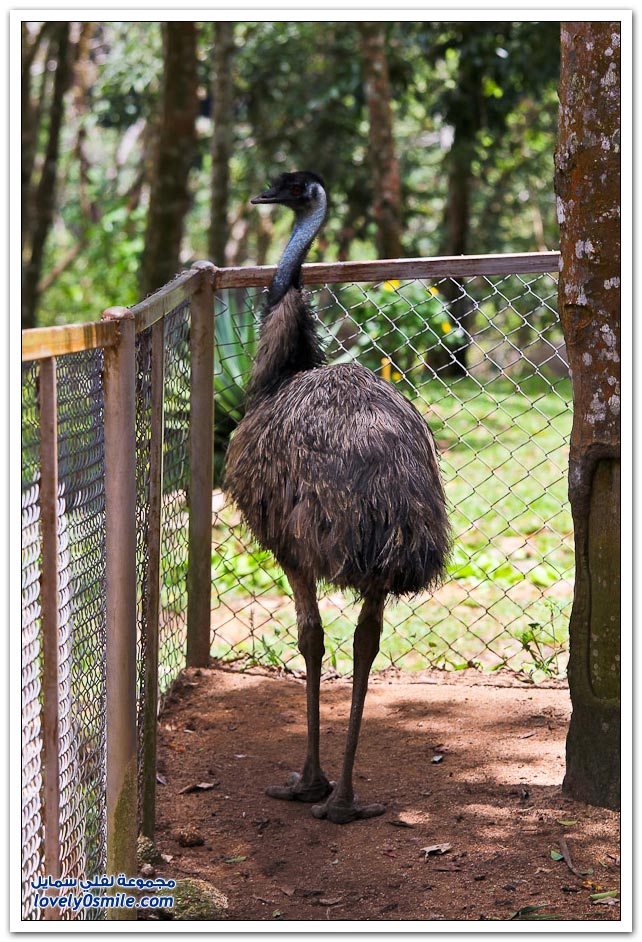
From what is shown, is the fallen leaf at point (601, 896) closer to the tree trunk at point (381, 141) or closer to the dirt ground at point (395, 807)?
the dirt ground at point (395, 807)

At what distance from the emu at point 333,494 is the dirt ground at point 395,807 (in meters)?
0.18

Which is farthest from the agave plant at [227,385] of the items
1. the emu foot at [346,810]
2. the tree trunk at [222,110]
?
the tree trunk at [222,110]

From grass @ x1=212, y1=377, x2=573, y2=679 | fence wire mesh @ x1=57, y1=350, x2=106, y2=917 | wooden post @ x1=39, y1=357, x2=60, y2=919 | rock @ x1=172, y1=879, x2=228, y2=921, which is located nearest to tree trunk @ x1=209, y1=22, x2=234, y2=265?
grass @ x1=212, y1=377, x2=573, y2=679

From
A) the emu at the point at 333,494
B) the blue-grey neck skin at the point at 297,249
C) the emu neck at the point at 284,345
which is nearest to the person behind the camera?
the emu at the point at 333,494

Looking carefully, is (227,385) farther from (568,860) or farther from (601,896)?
(601,896)

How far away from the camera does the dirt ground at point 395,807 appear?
10.2 ft

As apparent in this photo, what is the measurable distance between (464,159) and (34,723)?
1106cm

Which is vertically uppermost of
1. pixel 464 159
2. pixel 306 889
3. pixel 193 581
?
pixel 464 159

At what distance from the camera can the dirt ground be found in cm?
312

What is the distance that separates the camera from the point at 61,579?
235 cm

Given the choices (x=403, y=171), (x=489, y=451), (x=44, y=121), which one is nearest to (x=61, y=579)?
(x=489, y=451)

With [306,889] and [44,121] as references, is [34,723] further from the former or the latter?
[44,121]

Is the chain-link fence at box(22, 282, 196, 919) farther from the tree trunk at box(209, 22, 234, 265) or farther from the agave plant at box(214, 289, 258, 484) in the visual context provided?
the tree trunk at box(209, 22, 234, 265)

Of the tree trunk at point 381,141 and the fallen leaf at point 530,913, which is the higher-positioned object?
the tree trunk at point 381,141
